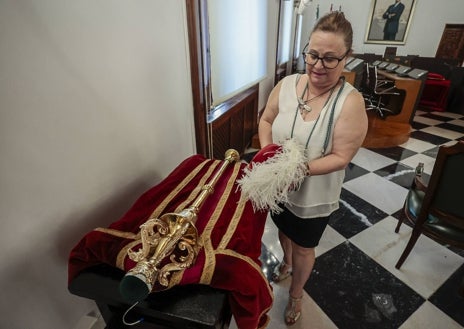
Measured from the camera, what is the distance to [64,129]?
2.28 feet

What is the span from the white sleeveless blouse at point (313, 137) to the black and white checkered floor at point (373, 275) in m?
0.63

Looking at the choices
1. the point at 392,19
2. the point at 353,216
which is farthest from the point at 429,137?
the point at 392,19

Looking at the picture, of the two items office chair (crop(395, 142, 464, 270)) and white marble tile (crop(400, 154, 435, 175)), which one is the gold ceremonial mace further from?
white marble tile (crop(400, 154, 435, 175))

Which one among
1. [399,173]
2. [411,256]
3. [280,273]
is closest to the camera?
[280,273]

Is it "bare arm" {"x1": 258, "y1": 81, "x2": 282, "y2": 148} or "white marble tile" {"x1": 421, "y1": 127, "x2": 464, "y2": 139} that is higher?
"bare arm" {"x1": 258, "y1": 81, "x2": 282, "y2": 148}

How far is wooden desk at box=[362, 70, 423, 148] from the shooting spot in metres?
3.02

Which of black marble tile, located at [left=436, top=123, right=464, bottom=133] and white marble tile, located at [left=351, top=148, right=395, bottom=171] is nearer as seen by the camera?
white marble tile, located at [left=351, top=148, right=395, bottom=171]

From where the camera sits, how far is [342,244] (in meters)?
1.58

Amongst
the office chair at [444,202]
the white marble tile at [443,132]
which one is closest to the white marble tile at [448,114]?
the white marble tile at [443,132]

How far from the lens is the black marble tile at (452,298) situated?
118cm

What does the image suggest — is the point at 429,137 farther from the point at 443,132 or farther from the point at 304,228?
the point at 304,228

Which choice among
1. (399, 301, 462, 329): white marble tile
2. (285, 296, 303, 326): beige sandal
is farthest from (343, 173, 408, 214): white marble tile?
(285, 296, 303, 326): beige sandal

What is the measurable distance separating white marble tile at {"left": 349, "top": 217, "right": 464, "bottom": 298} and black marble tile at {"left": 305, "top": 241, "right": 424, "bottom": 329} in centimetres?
6

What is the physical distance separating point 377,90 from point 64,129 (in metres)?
4.37
